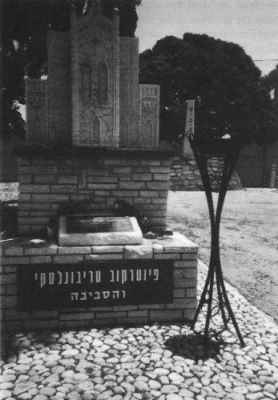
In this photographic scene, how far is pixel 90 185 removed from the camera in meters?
4.35

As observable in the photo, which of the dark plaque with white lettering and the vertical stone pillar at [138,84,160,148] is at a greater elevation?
the vertical stone pillar at [138,84,160,148]

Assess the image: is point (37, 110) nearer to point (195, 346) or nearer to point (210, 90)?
point (195, 346)

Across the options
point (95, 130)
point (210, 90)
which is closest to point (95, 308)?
point (95, 130)

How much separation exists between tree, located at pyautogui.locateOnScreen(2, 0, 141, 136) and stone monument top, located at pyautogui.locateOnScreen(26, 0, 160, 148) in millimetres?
2843

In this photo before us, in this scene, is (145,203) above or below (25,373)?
above

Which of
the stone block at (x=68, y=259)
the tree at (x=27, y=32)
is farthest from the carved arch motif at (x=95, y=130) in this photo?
the tree at (x=27, y=32)

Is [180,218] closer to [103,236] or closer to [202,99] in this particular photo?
[103,236]

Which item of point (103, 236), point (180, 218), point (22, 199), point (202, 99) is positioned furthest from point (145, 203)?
point (202, 99)

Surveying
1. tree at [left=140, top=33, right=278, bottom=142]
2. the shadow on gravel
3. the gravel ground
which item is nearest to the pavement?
the shadow on gravel

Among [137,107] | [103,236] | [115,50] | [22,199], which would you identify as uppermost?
[115,50]

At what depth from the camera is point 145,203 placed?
4.46 m

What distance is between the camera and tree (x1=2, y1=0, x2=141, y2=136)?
6.81 m

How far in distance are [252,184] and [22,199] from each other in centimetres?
2291

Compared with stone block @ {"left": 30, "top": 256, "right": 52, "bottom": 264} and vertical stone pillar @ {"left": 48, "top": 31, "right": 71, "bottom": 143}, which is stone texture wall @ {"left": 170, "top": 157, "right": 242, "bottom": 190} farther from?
stone block @ {"left": 30, "top": 256, "right": 52, "bottom": 264}
